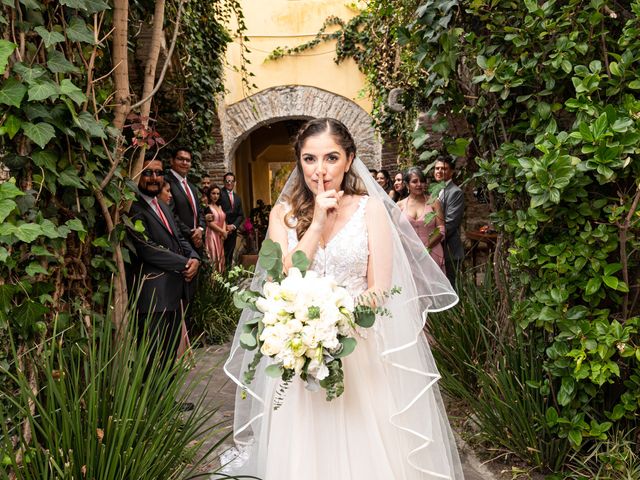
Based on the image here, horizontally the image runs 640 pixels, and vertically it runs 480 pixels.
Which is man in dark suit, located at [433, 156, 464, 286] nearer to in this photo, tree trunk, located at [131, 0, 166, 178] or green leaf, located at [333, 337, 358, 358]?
tree trunk, located at [131, 0, 166, 178]

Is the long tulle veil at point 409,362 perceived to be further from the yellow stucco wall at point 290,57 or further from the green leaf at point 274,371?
the yellow stucco wall at point 290,57

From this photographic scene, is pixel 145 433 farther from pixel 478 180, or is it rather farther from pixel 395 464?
pixel 478 180

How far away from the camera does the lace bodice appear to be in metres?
2.33

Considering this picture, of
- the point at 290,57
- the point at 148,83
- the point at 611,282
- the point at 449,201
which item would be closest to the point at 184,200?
the point at 148,83

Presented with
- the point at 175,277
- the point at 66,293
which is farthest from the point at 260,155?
the point at 66,293

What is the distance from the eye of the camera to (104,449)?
2020 millimetres

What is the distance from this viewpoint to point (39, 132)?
2434 mm

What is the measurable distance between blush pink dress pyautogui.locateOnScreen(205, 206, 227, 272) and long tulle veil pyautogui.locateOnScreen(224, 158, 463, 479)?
179 inches

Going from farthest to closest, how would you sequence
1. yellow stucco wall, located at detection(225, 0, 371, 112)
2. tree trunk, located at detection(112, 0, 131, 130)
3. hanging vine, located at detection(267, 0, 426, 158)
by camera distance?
yellow stucco wall, located at detection(225, 0, 371, 112) < hanging vine, located at detection(267, 0, 426, 158) < tree trunk, located at detection(112, 0, 131, 130)

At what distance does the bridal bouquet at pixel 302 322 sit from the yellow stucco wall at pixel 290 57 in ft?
34.6

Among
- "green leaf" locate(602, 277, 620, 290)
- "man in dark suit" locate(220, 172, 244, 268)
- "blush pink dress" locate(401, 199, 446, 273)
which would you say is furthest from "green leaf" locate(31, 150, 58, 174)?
"man in dark suit" locate(220, 172, 244, 268)

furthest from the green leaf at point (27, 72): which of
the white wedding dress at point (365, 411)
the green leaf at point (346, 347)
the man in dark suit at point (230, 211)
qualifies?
the man in dark suit at point (230, 211)

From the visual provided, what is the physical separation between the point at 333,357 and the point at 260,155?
716 inches

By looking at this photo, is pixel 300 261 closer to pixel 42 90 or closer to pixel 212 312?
pixel 42 90
